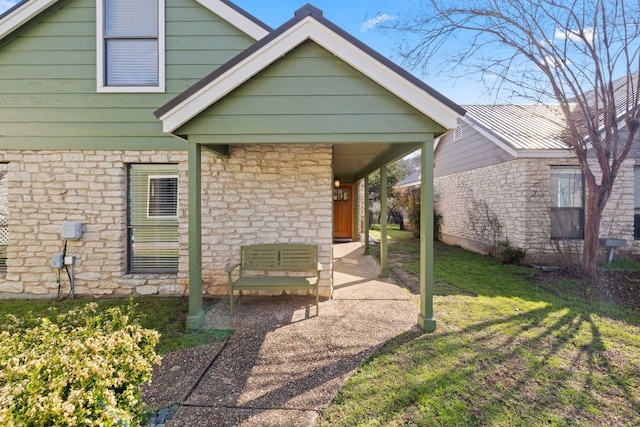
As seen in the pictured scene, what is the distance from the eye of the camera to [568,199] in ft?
28.7

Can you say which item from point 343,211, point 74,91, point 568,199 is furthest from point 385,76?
point 343,211

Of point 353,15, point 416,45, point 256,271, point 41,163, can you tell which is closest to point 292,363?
point 256,271

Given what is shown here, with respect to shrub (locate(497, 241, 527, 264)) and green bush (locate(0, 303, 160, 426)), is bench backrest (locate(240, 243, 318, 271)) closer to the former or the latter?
green bush (locate(0, 303, 160, 426))

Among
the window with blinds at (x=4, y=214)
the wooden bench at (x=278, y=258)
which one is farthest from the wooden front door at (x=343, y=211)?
the window with blinds at (x=4, y=214)

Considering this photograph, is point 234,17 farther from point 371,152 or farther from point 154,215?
point 154,215

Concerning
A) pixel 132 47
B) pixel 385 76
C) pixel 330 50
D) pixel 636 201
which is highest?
pixel 132 47

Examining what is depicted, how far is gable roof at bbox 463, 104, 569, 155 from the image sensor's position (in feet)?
27.6

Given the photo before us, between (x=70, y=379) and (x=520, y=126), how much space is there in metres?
12.1

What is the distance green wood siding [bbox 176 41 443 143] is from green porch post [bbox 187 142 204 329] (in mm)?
461

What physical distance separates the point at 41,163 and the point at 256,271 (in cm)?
428

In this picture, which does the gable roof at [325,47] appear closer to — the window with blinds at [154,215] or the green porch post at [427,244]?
the green porch post at [427,244]

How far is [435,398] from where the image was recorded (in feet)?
9.20

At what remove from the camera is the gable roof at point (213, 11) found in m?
5.40

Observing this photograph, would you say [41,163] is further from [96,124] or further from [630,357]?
[630,357]
